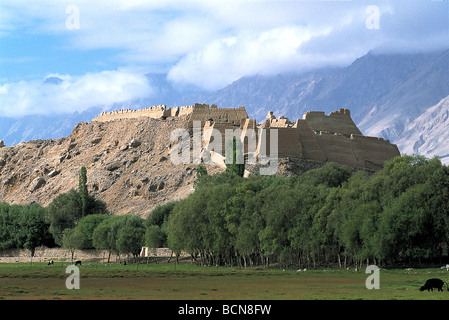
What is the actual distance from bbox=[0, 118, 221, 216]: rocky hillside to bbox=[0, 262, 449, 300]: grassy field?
5763 centimetres

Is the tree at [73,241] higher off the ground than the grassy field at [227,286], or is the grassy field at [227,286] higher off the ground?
the tree at [73,241]

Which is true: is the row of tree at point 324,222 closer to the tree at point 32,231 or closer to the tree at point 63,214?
the tree at point 63,214

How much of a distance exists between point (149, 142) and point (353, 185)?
68943 mm

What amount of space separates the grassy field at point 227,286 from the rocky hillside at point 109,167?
189 feet

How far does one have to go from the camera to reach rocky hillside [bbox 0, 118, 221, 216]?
13200cm

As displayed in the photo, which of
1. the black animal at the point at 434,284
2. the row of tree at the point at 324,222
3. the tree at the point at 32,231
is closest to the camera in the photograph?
the black animal at the point at 434,284

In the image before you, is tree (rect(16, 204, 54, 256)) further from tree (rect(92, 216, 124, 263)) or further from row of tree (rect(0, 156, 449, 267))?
tree (rect(92, 216, 124, 263))

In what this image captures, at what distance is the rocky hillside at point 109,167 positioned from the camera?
132 metres

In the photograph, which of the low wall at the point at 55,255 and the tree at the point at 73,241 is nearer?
the low wall at the point at 55,255

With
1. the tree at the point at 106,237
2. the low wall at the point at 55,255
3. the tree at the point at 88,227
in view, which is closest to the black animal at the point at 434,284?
the low wall at the point at 55,255

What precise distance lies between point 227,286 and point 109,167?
92748 millimetres

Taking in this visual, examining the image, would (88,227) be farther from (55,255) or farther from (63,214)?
(63,214)

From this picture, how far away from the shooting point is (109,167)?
14462 cm

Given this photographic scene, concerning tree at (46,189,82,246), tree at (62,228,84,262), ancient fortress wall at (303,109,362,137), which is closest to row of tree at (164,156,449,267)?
tree at (62,228,84,262)
